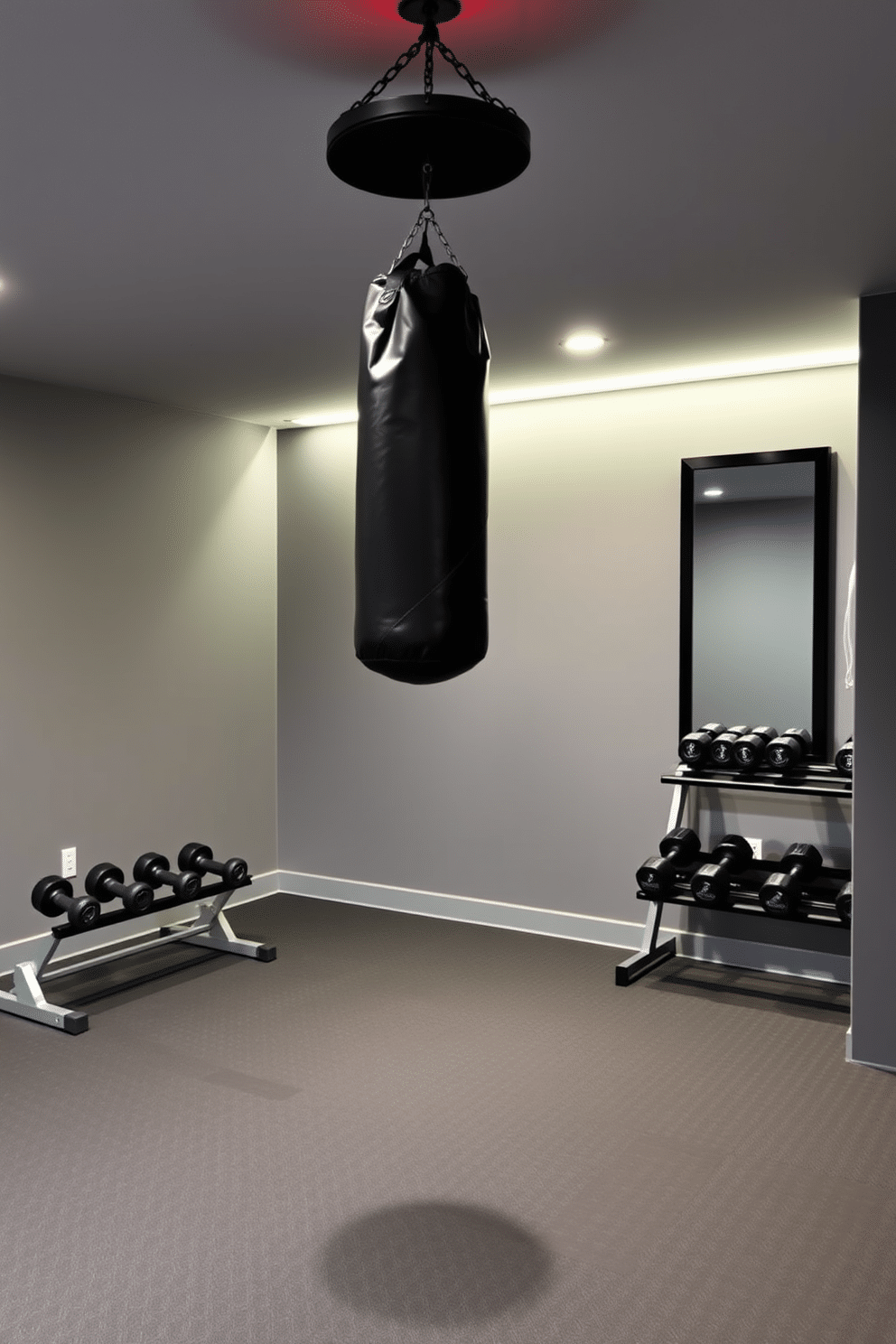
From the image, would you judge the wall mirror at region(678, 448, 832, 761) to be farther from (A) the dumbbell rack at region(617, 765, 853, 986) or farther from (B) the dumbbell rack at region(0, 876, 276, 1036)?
(B) the dumbbell rack at region(0, 876, 276, 1036)

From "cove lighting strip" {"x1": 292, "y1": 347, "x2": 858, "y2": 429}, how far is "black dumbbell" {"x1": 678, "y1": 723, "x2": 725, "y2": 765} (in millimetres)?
1409

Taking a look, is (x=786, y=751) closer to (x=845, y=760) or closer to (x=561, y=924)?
(x=845, y=760)

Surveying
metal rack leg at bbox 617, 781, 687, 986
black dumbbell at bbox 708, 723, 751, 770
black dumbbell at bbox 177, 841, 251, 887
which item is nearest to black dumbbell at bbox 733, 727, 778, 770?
black dumbbell at bbox 708, 723, 751, 770

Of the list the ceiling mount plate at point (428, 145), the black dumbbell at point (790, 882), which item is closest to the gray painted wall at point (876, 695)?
the black dumbbell at point (790, 882)

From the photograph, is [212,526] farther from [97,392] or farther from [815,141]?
[815,141]

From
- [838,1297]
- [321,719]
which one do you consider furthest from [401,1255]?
[321,719]

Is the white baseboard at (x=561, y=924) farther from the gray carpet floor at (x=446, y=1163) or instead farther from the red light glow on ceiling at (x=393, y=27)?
the red light glow on ceiling at (x=393, y=27)

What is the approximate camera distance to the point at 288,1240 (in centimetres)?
245

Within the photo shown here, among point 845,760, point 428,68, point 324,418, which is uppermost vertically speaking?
point 324,418

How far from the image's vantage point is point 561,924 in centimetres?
489

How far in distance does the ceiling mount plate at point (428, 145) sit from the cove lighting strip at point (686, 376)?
2.59 m

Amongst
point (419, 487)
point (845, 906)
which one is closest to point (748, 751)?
point (845, 906)

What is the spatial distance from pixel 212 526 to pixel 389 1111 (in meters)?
3.09

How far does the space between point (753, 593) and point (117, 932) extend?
308 cm
